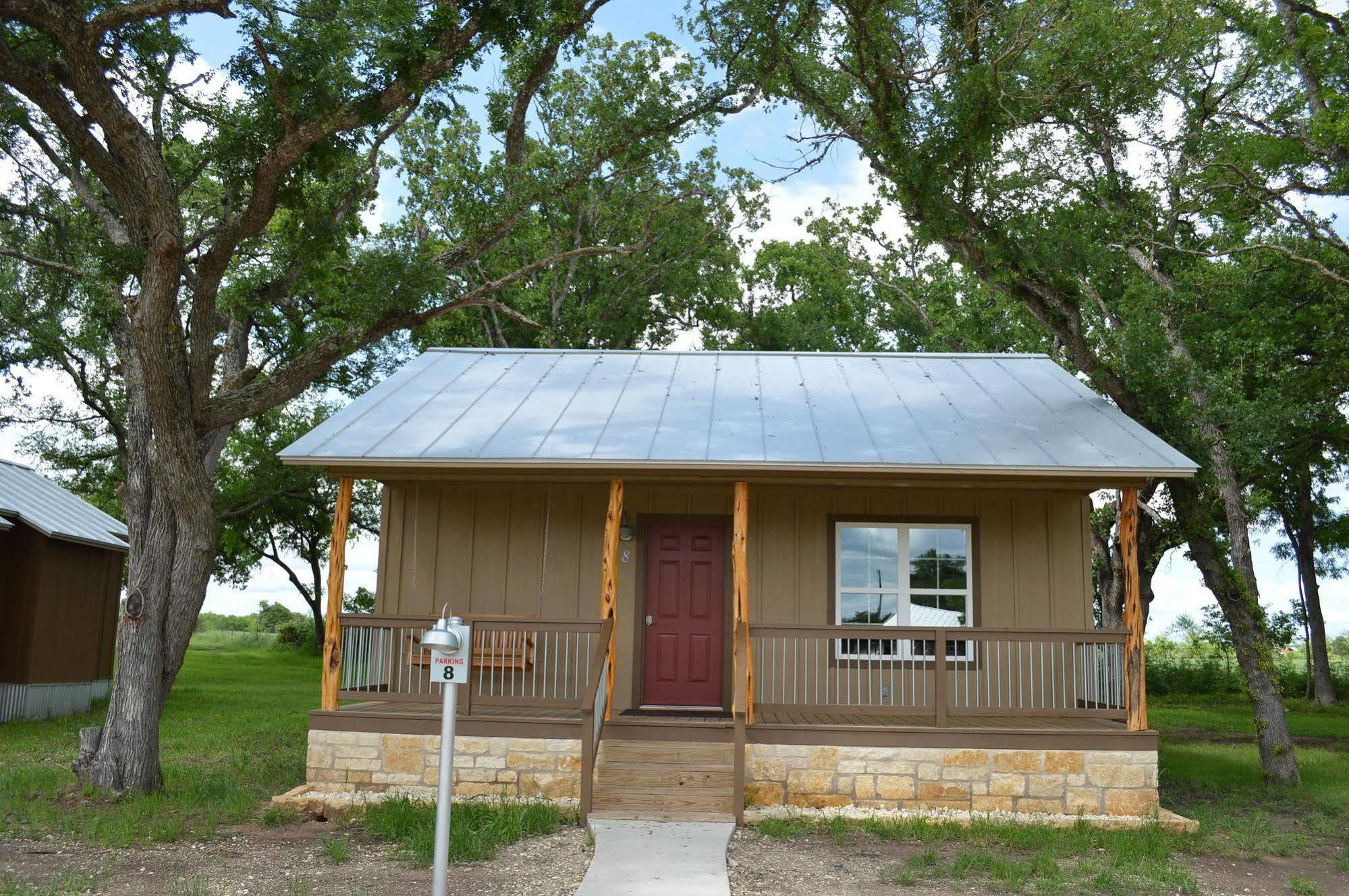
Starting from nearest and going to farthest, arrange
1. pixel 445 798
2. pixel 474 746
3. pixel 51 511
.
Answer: pixel 445 798 < pixel 474 746 < pixel 51 511

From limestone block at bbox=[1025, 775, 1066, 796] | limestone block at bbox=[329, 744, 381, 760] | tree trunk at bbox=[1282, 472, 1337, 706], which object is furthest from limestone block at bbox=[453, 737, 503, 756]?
tree trunk at bbox=[1282, 472, 1337, 706]

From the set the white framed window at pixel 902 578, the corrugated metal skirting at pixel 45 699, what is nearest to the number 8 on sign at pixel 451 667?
the white framed window at pixel 902 578

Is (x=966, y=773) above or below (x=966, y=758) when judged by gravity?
below

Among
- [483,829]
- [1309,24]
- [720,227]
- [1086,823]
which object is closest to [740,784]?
[483,829]

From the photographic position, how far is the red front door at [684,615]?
1172 cm

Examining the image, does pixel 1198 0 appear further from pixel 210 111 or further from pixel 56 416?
pixel 56 416

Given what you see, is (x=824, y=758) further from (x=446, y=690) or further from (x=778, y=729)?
(x=446, y=690)

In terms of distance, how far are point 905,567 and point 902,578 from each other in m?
0.13

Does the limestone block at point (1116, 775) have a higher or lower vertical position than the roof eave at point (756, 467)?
lower

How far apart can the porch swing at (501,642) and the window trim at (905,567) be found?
3175 millimetres

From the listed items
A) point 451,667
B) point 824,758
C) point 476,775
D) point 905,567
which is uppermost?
point 905,567

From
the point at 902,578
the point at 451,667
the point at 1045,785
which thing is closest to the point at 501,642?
the point at 902,578

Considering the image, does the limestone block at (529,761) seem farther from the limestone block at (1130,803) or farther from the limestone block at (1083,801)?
the limestone block at (1130,803)

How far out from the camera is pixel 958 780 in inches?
379
